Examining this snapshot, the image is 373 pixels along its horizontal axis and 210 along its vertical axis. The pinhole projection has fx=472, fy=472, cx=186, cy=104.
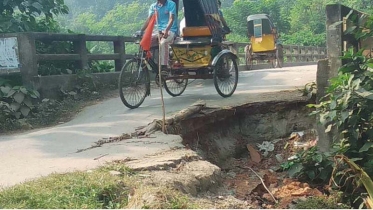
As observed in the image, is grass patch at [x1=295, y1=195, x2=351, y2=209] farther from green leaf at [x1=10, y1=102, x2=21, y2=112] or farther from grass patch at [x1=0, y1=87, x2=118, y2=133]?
green leaf at [x1=10, y1=102, x2=21, y2=112]

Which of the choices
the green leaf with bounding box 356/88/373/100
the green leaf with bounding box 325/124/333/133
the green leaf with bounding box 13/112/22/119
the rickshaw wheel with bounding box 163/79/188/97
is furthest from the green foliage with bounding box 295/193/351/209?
the green leaf with bounding box 13/112/22/119

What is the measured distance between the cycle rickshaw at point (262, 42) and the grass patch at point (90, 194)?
14.4 metres

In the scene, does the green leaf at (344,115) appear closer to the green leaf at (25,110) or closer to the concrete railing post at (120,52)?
the green leaf at (25,110)

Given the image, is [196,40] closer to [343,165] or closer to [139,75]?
[139,75]

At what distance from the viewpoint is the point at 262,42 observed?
17.5 m

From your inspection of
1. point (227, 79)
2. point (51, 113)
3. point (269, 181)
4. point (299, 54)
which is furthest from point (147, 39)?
point (299, 54)

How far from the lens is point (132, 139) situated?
554cm

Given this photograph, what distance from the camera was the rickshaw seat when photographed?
8438 millimetres

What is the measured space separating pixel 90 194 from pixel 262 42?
14859 mm

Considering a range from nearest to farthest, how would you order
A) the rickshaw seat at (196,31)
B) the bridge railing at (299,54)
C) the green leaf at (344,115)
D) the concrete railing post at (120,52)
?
the green leaf at (344,115) → the rickshaw seat at (196,31) → the concrete railing post at (120,52) → the bridge railing at (299,54)

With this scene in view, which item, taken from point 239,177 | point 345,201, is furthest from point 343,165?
point 239,177

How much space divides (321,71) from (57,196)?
4.03 metres

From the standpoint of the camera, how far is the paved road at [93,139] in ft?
14.7

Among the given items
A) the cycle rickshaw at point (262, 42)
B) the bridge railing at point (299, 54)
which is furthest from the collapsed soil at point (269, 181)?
the bridge railing at point (299, 54)
